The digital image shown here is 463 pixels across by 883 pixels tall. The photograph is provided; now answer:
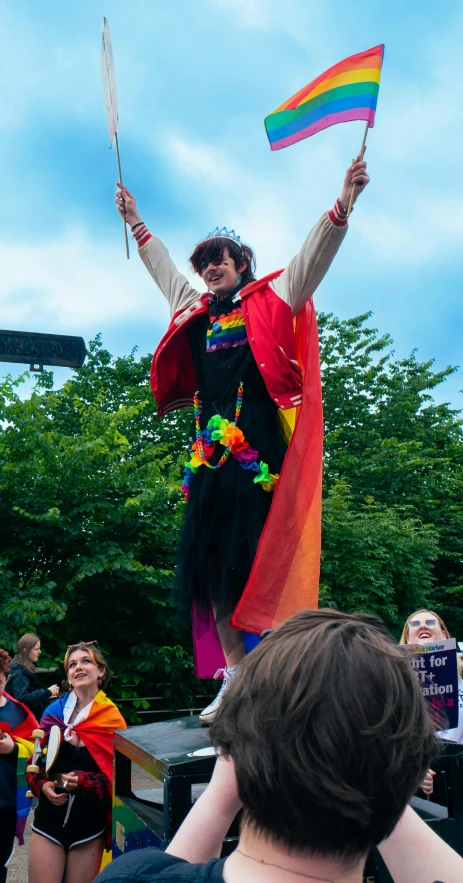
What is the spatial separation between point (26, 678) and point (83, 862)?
3107 millimetres

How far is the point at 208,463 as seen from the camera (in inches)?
113

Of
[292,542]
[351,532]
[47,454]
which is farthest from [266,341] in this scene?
[351,532]

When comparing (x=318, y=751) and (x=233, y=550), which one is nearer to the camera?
(x=318, y=751)

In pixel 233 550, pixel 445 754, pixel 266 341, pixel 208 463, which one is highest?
pixel 266 341

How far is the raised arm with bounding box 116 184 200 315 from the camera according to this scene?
10.7 feet

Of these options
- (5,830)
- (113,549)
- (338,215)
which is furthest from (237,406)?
(113,549)

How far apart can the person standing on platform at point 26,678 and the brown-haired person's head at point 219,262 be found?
12.2 ft

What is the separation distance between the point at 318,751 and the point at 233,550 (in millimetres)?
1860

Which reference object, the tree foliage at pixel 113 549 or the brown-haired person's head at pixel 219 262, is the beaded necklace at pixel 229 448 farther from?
the tree foliage at pixel 113 549

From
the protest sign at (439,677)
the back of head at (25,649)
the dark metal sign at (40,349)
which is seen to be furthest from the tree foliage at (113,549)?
the protest sign at (439,677)

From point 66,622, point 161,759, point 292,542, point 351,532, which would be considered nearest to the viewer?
point 161,759

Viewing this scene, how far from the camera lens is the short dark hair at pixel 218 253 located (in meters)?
3.08

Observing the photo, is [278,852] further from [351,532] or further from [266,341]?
[351,532]

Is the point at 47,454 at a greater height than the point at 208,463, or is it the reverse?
the point at 47,454
